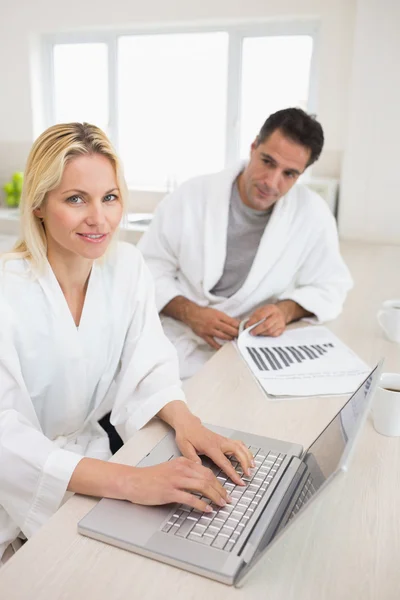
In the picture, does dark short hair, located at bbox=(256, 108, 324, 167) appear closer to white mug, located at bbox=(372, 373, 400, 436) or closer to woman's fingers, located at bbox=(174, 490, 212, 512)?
white mug, located at bbox=(372, 373, 400, 436)

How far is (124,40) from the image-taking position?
3611 millimetres

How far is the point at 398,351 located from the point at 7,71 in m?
3.31

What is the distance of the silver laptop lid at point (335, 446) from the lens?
0.67 metres

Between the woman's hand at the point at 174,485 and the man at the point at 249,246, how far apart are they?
0.87 meters

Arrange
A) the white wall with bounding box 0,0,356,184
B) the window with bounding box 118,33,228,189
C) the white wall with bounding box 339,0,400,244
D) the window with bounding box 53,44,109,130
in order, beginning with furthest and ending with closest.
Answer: the window with bounding box 53,44,109,130 < the window with bounding box 118,33,228,189 < the white wall with bounding box 0,0,356,184 < the white wall with bounding box 339,0,400,244

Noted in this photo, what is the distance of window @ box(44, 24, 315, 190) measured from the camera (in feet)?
10.9

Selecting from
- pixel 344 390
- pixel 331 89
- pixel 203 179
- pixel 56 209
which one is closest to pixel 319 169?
pixel 331 89

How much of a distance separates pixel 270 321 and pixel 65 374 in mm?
662

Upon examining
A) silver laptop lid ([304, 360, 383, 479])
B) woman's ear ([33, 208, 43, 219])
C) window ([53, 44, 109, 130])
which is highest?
window ([53, 44, 109, 130])

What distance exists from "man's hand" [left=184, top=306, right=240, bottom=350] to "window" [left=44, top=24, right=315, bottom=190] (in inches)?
77.4

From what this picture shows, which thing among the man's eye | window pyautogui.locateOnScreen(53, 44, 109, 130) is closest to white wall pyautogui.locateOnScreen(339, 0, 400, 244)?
window pyautogui.locateOnScreen(53, 44, 109, 130)

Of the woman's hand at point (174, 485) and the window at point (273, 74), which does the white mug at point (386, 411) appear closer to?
the woman's hand at point (174, 485)

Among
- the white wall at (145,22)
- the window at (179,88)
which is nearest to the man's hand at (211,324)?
the white wall at (145,22)

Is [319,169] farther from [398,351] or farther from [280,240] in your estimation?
[398,351]
